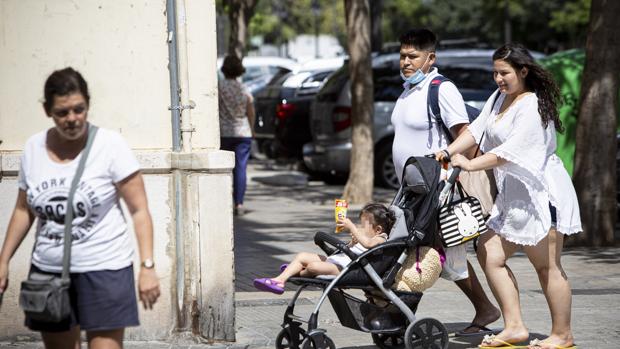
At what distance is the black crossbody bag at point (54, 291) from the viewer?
16.1 ft

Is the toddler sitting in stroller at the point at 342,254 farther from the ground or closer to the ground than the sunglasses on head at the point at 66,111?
closer to the ground

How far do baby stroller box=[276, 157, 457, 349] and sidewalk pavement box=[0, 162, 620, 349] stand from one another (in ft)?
1.93

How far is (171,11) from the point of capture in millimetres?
7242

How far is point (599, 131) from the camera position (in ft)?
38.2

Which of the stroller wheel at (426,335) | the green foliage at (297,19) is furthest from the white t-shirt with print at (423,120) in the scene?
the green foliage at (297,19)

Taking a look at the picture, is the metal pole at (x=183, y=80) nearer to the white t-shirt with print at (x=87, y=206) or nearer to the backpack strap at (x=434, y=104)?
the backpack strap at (x=434, y=104)

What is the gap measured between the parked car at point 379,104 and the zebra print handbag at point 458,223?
33.2ft

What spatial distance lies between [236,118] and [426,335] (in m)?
8.02

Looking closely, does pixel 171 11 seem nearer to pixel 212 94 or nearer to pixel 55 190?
pixel 212 94

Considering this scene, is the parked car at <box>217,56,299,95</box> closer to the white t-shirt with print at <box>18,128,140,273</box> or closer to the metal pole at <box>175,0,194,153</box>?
the metal pole at <box>175,0,194,153</box>

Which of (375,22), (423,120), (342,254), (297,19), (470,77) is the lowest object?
(297,19)

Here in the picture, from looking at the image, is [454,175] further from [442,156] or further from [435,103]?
[435,103]

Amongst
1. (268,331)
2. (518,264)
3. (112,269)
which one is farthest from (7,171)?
(518,264)

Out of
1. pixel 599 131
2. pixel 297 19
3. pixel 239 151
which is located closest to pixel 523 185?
pixel 599 131
